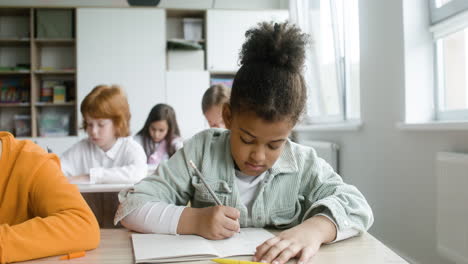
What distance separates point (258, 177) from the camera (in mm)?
1080

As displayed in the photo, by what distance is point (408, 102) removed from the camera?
2205 mm

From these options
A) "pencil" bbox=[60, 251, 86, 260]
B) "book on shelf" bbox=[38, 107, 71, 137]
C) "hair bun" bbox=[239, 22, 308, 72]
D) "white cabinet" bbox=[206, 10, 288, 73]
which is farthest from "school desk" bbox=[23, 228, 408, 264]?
"book on shelf" bbox=[38, 107, 71, 137]

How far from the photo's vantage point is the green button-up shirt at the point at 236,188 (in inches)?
39.6

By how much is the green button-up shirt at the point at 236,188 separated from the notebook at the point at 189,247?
0.31 ft

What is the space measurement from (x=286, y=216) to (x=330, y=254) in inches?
9.8

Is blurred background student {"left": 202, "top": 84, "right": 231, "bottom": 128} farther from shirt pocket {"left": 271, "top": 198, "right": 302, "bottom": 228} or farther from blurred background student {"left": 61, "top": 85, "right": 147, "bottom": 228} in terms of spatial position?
shirt pocket {"left": 271, "top": 198, "right": 302, "bottom": 228}

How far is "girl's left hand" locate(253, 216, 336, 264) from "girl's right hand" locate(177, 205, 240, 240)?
12 cm

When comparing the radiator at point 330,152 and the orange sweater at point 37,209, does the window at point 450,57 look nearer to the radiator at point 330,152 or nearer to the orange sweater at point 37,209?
the radiator at point 330,152

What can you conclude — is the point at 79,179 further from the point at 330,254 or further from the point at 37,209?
the point at 330,254

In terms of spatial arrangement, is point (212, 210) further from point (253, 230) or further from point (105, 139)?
point (105, 139)

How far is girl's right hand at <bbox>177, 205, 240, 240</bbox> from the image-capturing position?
0.87 m

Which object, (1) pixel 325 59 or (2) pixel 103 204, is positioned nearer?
(2) pixel 103 204

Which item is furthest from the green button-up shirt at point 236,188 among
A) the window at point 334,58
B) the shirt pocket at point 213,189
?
the window at point 334,58

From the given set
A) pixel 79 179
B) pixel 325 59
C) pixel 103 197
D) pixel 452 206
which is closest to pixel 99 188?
pixel 103 197
